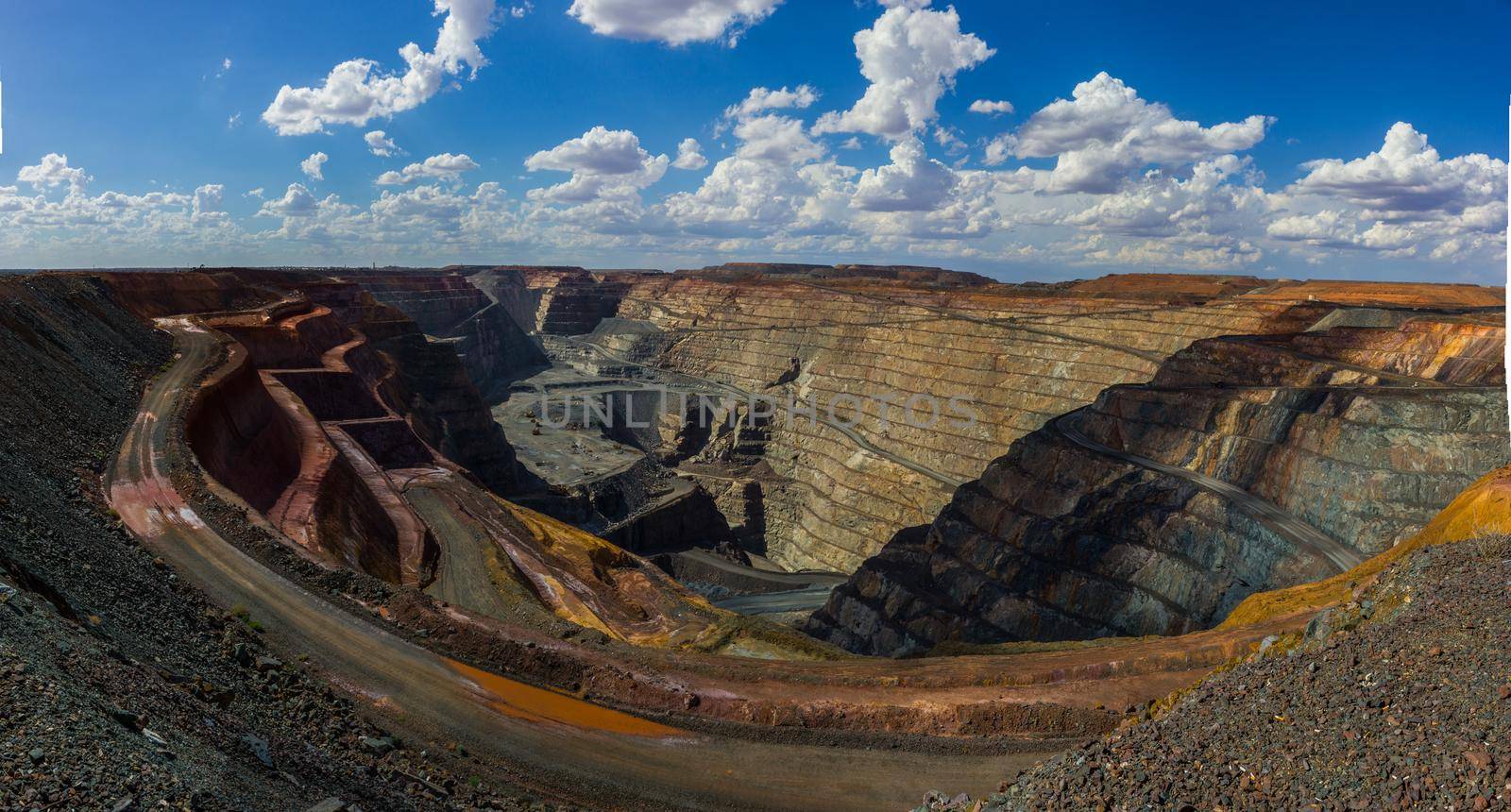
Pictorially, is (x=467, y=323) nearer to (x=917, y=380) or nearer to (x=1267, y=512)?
(x=917, y=380)

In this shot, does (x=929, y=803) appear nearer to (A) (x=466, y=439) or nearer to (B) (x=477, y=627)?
(B) (x=477, y=627)

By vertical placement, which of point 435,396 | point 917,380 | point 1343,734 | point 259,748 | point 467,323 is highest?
point 467,323

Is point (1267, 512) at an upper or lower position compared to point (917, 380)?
lower

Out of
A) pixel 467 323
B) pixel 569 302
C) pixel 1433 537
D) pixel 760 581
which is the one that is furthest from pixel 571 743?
pixel 569 302

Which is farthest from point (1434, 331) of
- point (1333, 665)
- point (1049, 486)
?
point (1333, 665)

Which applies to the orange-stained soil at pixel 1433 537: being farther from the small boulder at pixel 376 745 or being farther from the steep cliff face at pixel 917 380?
the steep cliff face at pixel 917 380

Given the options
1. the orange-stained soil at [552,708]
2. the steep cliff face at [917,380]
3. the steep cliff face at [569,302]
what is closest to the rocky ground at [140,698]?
the orange-stained soil at [552,708]
